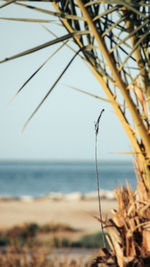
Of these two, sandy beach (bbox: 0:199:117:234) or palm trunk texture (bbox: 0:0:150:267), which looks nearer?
palm trunk texture (bbox: 0:0:150:267)

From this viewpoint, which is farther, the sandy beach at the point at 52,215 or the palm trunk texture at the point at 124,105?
the sandy beach at the point at 52,215

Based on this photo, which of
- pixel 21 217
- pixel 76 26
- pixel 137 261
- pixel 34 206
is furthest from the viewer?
pixel 34 206

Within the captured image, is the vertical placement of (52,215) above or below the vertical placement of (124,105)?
below

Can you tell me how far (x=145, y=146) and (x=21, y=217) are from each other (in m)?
16.9

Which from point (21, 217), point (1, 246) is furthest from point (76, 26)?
point (21, 217)

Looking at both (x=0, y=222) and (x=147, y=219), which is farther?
(x=0, y=222)

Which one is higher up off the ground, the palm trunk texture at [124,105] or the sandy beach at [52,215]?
the palm trunk texture at [124,105]

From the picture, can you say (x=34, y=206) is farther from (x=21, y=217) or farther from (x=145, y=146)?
(x=145, y=146)

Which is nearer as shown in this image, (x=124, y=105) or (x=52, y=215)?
Result: (x=124, y=105)

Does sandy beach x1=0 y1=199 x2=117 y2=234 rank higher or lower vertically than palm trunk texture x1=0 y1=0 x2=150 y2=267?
lower

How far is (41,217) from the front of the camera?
1820cm

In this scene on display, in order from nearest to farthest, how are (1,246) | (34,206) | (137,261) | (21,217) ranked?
(137,261) < (1,246) < (21,217) < (34,206)

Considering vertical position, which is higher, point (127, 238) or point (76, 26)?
point (76, 26)

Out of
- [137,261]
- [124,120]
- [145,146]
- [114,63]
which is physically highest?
[114,63]
